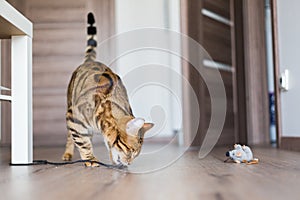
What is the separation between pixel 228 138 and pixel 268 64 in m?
0.97

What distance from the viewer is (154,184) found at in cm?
121

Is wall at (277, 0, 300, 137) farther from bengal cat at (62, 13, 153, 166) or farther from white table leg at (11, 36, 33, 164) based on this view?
white table leg at (11, 36, 33, 164)

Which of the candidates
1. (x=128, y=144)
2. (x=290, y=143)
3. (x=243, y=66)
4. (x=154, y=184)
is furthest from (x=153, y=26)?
(x=154, y=184)

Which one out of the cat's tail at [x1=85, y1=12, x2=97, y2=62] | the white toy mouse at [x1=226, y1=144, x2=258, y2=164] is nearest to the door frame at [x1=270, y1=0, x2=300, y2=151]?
the white toy mouse at [x1=226, y1=144, x2=258, y2=164]

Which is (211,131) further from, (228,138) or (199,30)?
(199,30)

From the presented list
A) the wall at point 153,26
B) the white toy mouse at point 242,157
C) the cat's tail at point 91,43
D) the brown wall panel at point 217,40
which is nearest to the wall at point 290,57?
the white toy mouse at point 242,157

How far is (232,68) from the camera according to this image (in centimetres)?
420

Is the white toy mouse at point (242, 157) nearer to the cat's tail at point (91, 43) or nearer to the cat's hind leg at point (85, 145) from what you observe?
the cat's hind leg at point (85, 145)

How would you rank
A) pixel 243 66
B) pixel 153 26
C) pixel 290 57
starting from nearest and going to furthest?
pixel 290 57
pixel 243 66
pixel 153 26

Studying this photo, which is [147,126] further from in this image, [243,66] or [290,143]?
[243,66]

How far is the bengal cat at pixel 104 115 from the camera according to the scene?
1.59m

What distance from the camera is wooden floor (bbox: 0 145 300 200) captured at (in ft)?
3.33

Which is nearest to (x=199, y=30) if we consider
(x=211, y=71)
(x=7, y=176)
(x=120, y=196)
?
(x=211, y=71)

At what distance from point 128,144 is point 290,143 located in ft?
4.80
